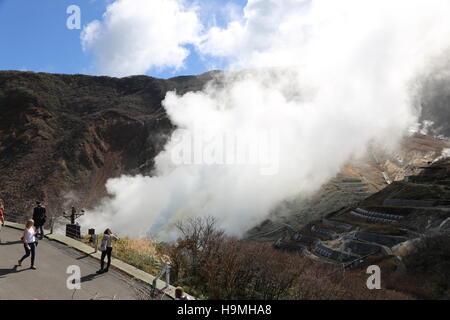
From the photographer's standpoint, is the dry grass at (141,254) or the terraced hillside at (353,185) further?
the terraced hillside at (353,185)

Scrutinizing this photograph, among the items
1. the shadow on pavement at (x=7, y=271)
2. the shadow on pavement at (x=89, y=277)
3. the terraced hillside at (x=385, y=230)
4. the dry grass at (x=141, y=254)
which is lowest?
the terraced hillside at (x=385, y=230)

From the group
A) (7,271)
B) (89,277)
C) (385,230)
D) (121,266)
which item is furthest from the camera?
(385,230)

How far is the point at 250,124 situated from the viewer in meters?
67.9

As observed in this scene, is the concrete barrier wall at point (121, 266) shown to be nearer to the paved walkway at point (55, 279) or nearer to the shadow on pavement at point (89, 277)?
the paved walkway at point (55, 279)

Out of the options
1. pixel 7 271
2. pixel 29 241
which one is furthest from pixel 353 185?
pixel 7 271

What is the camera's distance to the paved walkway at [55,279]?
31.8ft

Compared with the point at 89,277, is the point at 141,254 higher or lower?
lower

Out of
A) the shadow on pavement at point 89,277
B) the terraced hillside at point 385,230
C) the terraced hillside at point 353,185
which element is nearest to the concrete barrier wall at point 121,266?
the shadow on pavement at point 89,277

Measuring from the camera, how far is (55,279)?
10.8 meters

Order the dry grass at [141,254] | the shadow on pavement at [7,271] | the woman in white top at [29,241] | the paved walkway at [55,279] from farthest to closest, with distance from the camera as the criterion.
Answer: the dry grass at [141,254] < the woman in white top at [29,241] < the shadow on pavement at [7,271] < the paved walkway at [55,279]

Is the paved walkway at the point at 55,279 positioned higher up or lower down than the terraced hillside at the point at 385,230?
higher up

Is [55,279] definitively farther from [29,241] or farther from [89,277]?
[29,241]
